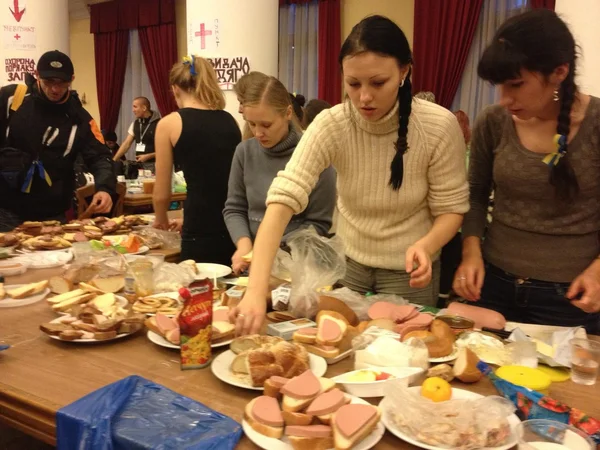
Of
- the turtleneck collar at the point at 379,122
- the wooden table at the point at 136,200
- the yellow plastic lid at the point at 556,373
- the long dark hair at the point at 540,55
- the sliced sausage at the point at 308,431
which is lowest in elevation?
the wooden table at the point at 136,200

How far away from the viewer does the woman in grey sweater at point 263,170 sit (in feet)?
7.36

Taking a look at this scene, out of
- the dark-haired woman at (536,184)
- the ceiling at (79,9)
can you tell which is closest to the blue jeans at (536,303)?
the dark-haired woman at (536,184)

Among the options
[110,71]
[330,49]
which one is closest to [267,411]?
[330,49]

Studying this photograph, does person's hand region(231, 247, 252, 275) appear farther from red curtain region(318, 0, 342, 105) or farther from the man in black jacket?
red curtain region(318, 0, 342, 105)

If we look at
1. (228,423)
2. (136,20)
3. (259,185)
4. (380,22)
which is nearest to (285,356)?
(228,423)

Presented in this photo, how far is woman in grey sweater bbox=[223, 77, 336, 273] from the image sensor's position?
7.36 feet

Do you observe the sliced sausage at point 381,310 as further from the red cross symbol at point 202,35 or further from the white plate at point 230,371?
the red cross symbol at point 202,35

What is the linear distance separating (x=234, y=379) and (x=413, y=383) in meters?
0.39

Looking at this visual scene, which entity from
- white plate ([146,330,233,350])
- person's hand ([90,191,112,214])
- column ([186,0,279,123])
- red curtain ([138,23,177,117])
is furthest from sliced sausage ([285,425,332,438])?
red curtain ([138,23,177,117])

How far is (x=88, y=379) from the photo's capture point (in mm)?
1248

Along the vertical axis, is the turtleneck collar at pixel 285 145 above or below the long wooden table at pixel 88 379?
above

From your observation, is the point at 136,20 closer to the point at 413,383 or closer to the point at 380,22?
the point at 380,22

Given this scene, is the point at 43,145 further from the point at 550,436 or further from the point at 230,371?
the point at 550,436

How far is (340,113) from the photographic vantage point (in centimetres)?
175
